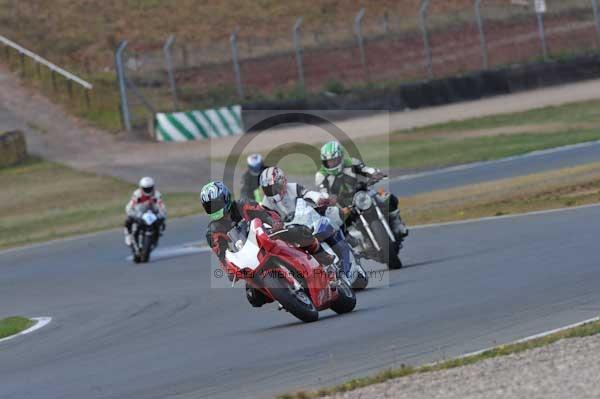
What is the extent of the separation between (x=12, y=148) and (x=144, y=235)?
17.1 meters

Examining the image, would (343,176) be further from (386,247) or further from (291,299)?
(291,299)

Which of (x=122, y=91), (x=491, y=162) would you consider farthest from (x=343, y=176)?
(x=122, y=91)

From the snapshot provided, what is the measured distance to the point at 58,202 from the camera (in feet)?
106

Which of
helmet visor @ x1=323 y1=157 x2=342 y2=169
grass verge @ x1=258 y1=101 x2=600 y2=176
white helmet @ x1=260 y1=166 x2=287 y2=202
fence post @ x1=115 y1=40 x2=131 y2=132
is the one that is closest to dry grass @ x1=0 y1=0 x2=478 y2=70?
fence post @ x1=115 y1=40 x2=131 y2=132

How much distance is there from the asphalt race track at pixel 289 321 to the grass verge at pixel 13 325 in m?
0.40

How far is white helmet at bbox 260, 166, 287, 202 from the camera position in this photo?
464 inches

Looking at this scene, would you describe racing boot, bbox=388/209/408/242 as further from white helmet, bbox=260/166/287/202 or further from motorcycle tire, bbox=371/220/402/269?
white helmet, bbox=260/166/287/202

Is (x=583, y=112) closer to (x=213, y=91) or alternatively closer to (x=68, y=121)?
(x=213, y=91)

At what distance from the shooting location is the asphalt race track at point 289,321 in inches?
353

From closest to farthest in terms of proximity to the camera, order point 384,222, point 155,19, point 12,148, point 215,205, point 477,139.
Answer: point 215,205, point 384,222, point 477,139, point 12,148, point 155,19

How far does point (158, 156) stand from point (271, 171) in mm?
24742

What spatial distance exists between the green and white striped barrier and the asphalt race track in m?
19.3

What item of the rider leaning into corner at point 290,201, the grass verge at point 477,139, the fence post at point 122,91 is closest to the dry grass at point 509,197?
the grass verge at point 477,139

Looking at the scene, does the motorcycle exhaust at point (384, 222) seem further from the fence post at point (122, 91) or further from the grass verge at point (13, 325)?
the fence post at point (122, 91)
